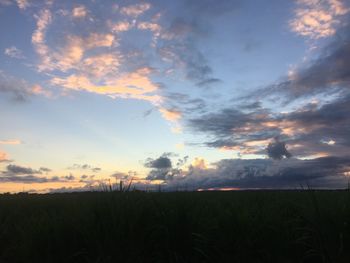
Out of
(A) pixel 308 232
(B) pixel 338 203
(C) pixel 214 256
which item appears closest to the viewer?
(C) pixel 214 256

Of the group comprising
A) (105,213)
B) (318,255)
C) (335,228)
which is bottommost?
(318,255)

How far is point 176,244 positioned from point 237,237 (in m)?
1.37

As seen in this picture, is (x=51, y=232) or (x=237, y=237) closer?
(x=237, y=237)

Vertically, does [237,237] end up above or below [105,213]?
below

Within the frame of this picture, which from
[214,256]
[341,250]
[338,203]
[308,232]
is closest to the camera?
[341,250]

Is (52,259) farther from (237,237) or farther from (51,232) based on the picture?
(237,237)

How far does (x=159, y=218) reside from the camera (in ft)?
30.3

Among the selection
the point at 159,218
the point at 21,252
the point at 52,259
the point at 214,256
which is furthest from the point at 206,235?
the point at 21,252

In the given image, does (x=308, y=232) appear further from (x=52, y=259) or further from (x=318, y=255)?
(x=52, y=259)

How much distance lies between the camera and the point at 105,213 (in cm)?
936

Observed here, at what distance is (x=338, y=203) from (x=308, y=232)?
175 cm

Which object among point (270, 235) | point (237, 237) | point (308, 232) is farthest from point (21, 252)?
point (308, 232)

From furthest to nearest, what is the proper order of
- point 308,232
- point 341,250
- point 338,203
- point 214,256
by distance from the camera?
point 338,203, point 308,232, point 214,256, point 341,250

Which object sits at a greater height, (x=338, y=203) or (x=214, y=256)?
(x=338, y=203)
